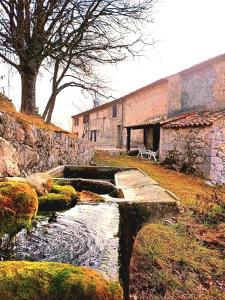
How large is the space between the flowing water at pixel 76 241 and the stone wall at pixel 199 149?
9516 mm

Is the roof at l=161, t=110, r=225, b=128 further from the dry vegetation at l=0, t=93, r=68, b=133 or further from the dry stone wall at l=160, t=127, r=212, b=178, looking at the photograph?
the dry vegetation at l=0, t=93, r=68, b=133

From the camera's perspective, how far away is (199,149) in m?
13.7

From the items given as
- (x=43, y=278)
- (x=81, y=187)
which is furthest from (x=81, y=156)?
(x=43, y=278)

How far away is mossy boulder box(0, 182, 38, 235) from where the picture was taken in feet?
6.44

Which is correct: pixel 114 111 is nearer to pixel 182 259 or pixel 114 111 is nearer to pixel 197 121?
pixel 197 121

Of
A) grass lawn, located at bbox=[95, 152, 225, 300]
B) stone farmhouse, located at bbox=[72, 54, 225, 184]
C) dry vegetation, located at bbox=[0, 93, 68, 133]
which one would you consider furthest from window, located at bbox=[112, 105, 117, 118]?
grass lawn, located at bbox=[95, 152, 225, 300]

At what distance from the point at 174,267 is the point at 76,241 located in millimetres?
2522

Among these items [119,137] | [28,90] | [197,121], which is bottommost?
[119,137]

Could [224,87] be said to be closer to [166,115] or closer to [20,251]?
[166,115]

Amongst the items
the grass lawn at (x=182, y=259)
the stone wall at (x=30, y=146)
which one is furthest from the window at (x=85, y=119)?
the grass lawn at (x=182, y=259)

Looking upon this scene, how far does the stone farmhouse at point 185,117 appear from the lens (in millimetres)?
12875

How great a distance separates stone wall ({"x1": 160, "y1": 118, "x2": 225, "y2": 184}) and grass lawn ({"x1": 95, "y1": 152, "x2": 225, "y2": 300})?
5.81 m

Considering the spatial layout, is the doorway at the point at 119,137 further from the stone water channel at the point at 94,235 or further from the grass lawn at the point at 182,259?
the stone water channel at the point at 94,235

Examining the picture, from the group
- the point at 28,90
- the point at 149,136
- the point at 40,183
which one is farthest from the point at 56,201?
the point at 149,136
